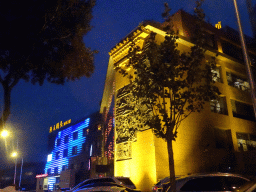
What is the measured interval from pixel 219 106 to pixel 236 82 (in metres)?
4.37

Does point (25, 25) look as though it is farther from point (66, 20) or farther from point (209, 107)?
point (209, 107)

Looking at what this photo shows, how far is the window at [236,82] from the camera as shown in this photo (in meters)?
23.7

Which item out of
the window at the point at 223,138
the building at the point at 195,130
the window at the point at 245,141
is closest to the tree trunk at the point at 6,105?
the building at the point at 195,130

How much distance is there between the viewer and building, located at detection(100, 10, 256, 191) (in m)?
16.3

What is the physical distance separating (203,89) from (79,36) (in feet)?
21.4

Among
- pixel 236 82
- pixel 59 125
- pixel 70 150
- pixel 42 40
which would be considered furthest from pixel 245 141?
pixel 59 125

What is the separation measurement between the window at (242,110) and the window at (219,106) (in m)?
1.56

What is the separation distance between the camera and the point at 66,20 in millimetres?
10961

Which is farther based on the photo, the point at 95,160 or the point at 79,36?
the point at 95,160

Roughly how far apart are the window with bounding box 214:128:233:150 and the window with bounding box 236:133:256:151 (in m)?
1.39


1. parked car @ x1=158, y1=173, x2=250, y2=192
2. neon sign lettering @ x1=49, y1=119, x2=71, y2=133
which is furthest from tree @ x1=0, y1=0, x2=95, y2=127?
neon sign lettering @ x1=49, y1=119, x2=71, y2=133

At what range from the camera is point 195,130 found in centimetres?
1827

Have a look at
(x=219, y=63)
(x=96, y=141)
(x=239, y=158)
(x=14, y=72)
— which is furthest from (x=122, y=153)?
(x=96, y=141)

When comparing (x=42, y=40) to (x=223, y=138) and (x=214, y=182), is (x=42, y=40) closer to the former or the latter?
(x=214, y=182)
